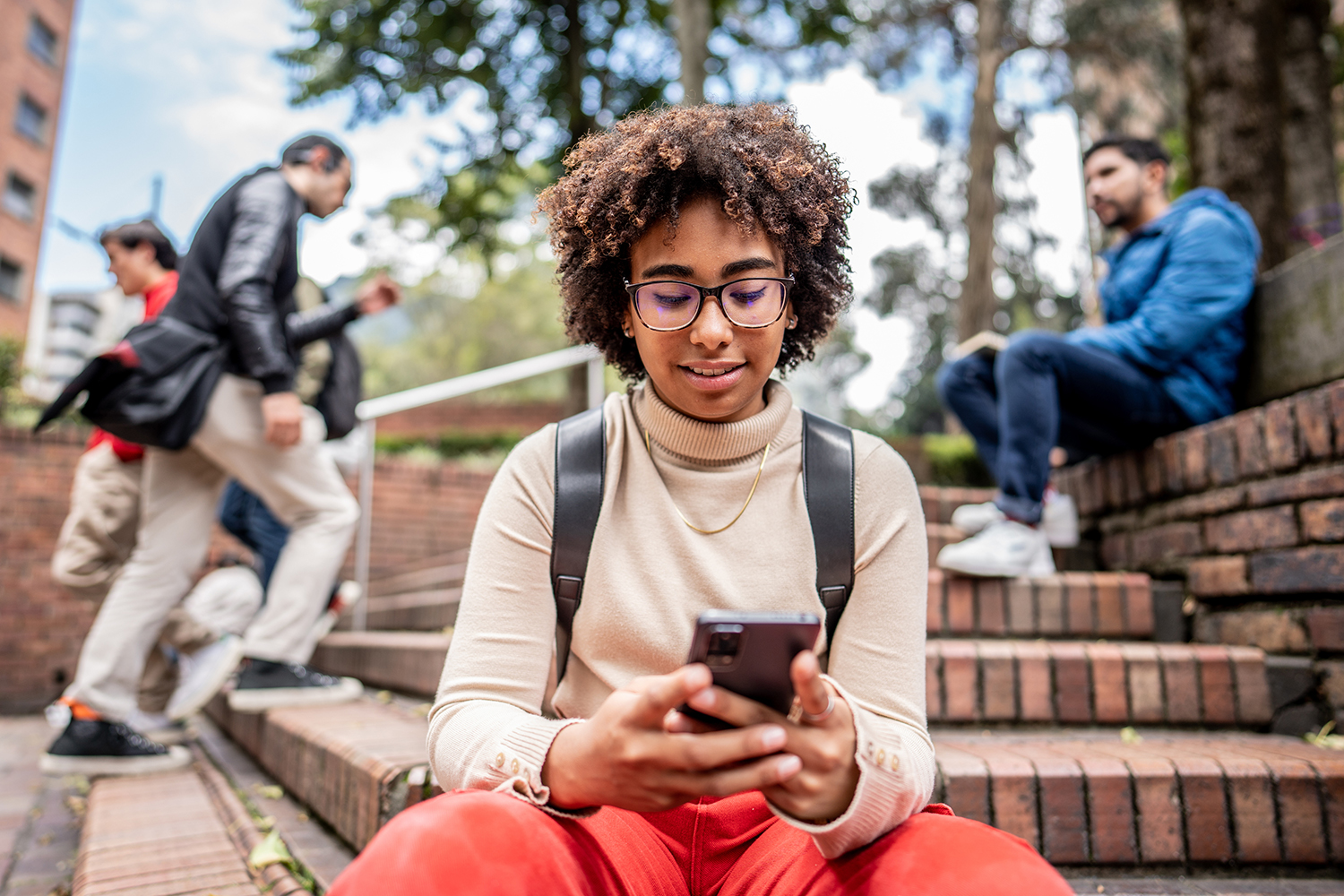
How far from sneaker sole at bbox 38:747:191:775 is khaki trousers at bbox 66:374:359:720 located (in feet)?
0.43

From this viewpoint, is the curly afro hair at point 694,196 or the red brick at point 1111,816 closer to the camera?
the curly afro hair at point 694,196

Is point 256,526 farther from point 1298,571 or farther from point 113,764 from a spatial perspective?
point 1298,571

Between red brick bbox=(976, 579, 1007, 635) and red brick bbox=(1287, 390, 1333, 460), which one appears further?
red brick bbox=(976, 579, 1007, 635)

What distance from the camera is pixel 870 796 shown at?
0.90 meters

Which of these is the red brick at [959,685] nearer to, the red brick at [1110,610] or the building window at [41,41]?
the red brick at [1110,610]

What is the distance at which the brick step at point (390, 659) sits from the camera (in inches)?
110

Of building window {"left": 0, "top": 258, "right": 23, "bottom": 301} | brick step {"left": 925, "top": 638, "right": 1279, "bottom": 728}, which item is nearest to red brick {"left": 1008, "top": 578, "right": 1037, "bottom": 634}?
brick step {"left": 925, "top": 638, "right": 1279, "bottom": 728}

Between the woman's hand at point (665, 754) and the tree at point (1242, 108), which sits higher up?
the tree at point (1242, 108)

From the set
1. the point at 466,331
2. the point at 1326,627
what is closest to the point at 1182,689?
the point at 1326,627

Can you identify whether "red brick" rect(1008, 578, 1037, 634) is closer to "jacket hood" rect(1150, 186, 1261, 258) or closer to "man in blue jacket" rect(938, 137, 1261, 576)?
"man in blue jacket" rect(938, 137, 1261, 576)

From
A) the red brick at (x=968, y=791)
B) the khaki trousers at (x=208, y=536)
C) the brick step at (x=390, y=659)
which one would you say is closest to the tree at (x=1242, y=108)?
the red brick at (x=968, y=791)

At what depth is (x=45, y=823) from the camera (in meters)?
2.51

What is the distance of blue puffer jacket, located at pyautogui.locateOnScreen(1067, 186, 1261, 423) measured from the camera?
282cm

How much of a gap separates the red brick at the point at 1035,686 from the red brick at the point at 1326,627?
0.70 m
